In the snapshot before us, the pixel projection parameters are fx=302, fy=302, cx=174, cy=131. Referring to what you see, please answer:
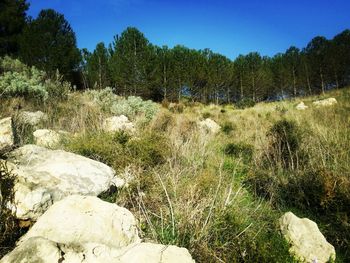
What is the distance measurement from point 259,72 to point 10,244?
34.0 meters

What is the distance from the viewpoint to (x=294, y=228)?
125 inches

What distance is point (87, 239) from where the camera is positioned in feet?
7.38

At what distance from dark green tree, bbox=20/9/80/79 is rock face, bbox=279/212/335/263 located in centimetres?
1781

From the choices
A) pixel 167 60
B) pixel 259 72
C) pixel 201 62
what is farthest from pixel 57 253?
pixel 259 72

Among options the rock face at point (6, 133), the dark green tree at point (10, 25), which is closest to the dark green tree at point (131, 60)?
the dark green tree at point (10, 25)

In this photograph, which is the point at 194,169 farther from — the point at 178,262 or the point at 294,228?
the point at 178,262

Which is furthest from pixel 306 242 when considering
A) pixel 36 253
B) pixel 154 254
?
pixel 36 253

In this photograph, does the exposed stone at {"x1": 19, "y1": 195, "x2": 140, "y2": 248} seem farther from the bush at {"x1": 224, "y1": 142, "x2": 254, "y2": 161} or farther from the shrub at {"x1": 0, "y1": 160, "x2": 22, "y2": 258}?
the bush at {"x1": 224, "y1": 142, "x2": 254, "y2": 161}

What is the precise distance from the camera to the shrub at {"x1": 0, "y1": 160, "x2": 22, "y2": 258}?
2.41m

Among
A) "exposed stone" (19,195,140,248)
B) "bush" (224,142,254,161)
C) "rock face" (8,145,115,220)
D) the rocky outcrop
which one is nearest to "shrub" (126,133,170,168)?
"rock face" (8,145,115,220)

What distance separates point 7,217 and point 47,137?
10.1ft

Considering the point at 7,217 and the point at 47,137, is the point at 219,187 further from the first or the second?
the point at 47,137

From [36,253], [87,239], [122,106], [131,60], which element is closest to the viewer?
[36,253]

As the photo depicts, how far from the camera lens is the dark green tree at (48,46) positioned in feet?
61.8
